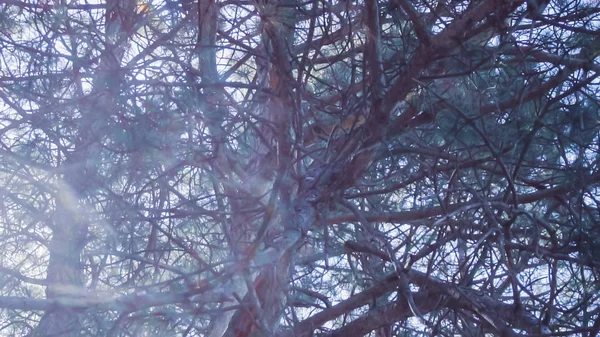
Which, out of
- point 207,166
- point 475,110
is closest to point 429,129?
point 475,110

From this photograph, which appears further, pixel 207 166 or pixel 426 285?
pixel 207 166

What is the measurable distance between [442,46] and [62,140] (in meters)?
1.74

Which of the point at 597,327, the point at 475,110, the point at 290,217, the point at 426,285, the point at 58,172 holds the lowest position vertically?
the point at 597,327

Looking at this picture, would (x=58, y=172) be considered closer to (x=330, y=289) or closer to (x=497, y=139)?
(x=330, y=289)

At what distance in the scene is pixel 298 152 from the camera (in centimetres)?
369

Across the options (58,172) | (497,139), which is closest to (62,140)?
(58,172)

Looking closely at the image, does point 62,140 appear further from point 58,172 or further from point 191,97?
point 191,97

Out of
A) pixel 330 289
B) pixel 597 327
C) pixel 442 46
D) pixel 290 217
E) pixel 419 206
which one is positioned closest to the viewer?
pixel 597 327

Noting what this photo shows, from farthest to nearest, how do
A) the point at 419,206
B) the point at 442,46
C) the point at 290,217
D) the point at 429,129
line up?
1. the point at 419,206
2. the point at 429,129
3. the point at 290,217
4. the point at 442,46

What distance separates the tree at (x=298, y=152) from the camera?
3234mm

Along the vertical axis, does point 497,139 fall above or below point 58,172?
below

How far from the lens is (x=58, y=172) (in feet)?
12.3

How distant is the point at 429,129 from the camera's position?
3.93m

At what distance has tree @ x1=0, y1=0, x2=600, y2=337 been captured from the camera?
323 centimetres
